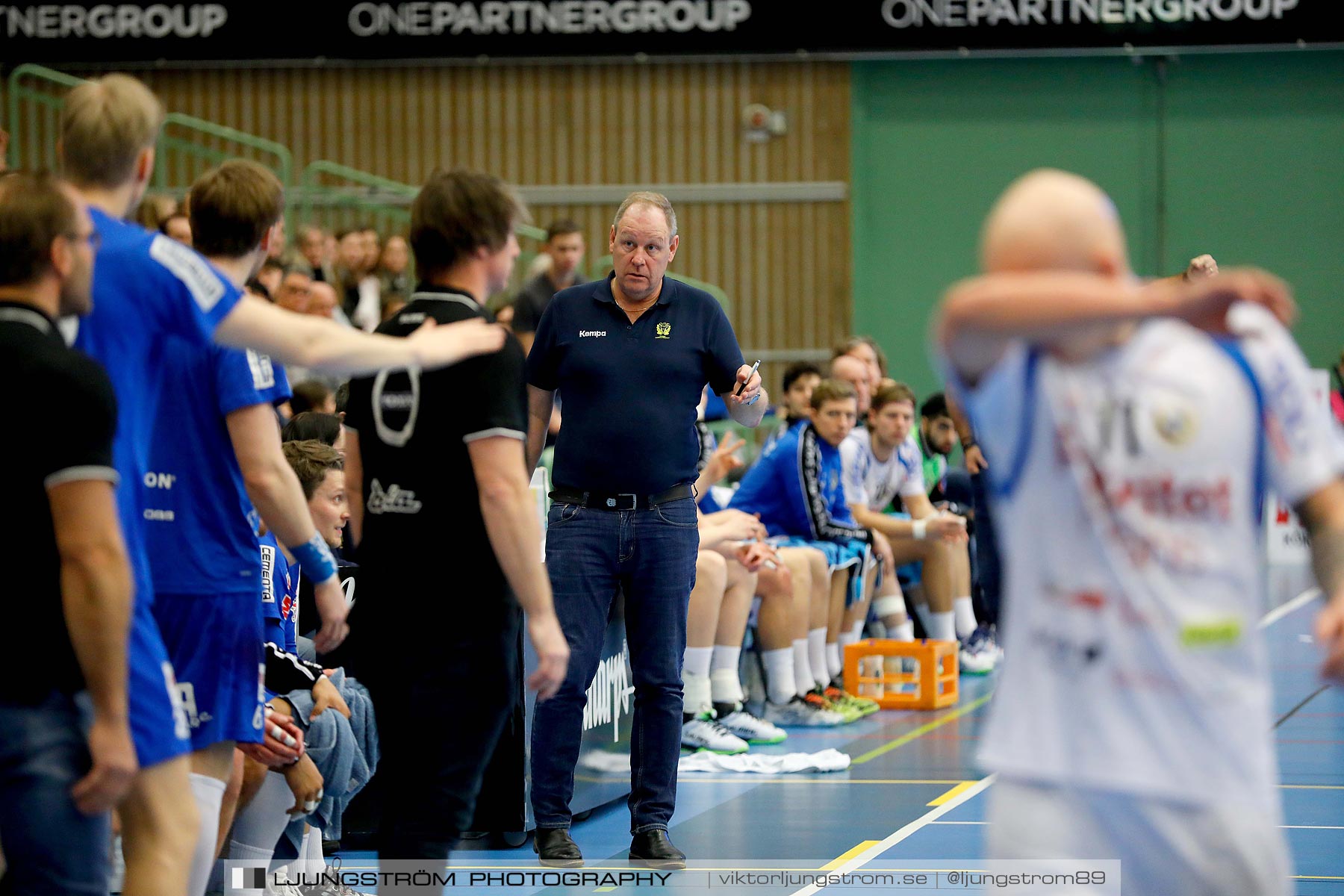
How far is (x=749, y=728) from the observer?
7.70 metres

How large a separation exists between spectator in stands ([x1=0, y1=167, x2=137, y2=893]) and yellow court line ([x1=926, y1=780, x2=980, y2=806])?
422 cm

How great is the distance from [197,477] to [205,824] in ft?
2.29

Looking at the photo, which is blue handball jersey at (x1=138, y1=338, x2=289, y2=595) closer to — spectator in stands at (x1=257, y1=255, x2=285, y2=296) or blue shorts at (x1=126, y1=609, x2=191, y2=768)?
blue shorts at (x1=126, y1=609, x2=191, y2=768)

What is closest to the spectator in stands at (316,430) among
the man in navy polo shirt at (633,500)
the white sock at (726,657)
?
the man in navy polo shirt at (633,500)

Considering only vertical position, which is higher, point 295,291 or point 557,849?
point 295,291

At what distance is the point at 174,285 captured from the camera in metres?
3.03

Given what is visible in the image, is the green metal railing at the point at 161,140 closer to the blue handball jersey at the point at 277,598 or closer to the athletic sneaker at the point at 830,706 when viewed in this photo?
the athletic sneaker at the point at 830,706

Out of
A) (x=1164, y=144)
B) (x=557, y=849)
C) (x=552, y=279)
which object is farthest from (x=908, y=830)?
(x=1164, y=144)

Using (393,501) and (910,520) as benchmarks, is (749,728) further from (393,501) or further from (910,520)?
(393,501)

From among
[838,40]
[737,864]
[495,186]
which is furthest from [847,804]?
[838,40]

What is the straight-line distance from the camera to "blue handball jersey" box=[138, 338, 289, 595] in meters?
3.27

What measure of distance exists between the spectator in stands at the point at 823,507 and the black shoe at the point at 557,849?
3364mm

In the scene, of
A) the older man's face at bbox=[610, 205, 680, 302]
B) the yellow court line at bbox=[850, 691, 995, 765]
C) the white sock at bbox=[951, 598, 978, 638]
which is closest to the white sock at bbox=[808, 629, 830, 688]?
the yellow court line at bbox=[850, 691, 995, 765]

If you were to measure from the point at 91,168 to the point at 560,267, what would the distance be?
7.59m
